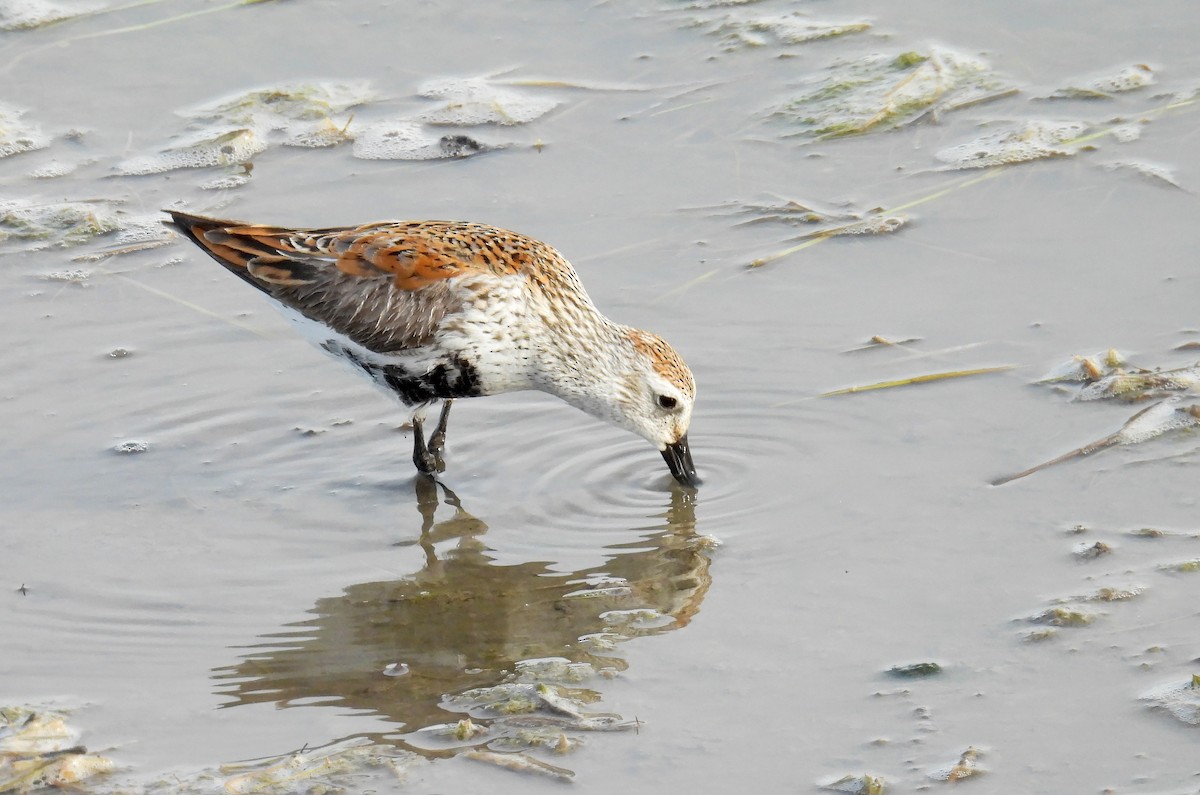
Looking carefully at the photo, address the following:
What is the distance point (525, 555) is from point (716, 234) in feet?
9.23

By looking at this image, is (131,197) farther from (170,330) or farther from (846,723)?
(846,723)

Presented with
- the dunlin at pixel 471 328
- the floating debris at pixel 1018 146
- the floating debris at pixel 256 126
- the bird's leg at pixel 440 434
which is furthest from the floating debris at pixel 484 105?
the bird's leg at pixel 440 434

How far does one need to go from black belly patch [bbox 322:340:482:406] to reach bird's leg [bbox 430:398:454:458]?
0.14 meters

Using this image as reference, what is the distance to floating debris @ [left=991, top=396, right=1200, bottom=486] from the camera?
655cm

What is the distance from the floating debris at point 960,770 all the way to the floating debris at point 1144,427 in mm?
1905

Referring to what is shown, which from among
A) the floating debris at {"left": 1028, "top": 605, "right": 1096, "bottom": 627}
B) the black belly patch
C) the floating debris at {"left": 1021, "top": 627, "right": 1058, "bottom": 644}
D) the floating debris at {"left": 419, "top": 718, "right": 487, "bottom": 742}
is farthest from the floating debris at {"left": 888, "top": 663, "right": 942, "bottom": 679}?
the black belly patch

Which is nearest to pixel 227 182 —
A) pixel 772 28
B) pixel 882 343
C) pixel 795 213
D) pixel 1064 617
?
pixel 795 213

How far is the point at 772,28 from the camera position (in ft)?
35.8

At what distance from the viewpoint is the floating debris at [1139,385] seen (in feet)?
22.7

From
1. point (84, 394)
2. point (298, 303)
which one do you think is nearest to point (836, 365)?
point (298, 303)

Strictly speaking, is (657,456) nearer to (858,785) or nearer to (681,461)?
(681,461)

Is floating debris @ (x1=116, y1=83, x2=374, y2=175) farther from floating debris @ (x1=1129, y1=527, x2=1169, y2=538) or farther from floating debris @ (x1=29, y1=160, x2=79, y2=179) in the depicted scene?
floating debris @ (x1=1129, y1=527, x2=1169, y2=538)

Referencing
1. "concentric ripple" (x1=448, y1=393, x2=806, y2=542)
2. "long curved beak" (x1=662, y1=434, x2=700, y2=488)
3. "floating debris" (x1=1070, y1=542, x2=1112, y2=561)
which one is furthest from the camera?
"long curved beak" (x1=662, y1=434, x2=700, y2=488)

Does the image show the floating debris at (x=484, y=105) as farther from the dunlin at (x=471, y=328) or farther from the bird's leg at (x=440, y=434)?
the bird's leg at (x=440, y=434)
